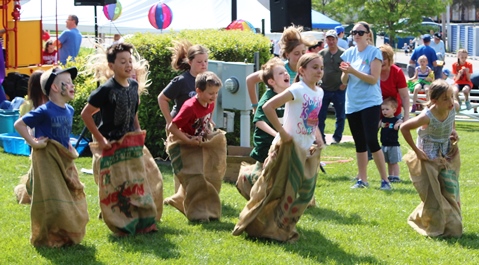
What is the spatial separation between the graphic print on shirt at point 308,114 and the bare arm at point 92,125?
5.12ft

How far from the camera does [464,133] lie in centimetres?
1656

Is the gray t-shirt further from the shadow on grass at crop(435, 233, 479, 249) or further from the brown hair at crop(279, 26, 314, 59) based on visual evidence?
the shadow on grass at crop(435, 233, 479, 249)

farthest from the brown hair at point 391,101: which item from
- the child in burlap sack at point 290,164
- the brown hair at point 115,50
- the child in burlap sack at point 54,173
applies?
the child in burlap sack at point 54,173

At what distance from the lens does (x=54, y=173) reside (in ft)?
20.0

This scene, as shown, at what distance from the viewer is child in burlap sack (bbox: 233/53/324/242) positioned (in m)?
6.35

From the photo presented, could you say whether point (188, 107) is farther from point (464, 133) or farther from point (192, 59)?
point (464, 133)

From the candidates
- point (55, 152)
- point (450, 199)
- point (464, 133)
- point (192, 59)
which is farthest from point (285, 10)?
point (55, 152)

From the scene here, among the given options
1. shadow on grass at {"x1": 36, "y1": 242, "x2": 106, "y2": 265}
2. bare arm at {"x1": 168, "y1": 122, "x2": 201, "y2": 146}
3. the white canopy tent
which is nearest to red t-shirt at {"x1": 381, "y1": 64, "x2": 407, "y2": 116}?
bare arm at {"x1": 168, "y1": 122, "x2": 201, "y2": 146}

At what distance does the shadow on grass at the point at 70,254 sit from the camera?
589cm

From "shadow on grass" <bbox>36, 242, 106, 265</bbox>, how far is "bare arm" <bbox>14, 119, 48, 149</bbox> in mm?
803

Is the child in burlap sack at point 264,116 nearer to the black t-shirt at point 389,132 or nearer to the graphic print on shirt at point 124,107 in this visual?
the graphic print on shirt at point 124,107

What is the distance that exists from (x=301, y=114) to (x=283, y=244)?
3.48ft

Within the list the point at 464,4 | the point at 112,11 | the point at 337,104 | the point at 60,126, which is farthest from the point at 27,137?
the point at 464,4

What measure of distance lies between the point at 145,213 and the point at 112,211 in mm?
283
